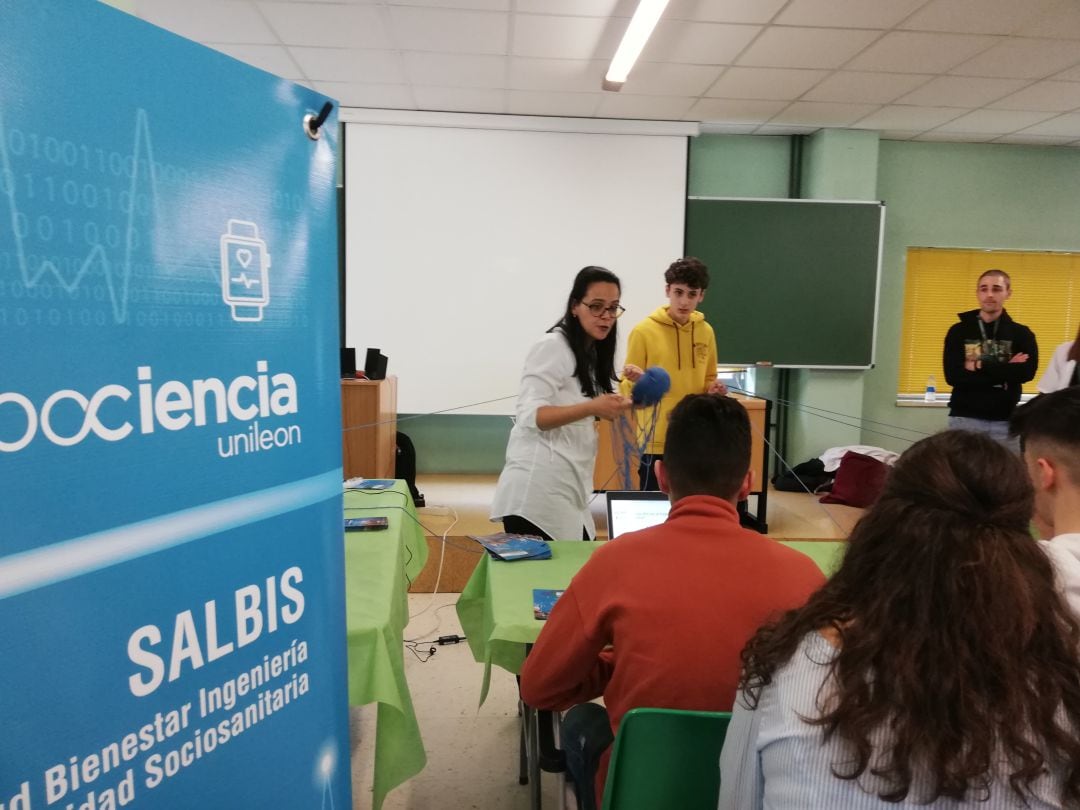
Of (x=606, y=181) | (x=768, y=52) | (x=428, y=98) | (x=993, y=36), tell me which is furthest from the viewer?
(x=606, y=181)

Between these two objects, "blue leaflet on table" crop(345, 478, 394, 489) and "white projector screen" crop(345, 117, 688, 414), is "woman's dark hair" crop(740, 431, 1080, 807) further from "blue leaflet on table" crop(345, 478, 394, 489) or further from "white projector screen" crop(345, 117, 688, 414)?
"white projector screen" crop(345, 117, 688, 414)

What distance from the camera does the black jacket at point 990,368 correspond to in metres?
3.77

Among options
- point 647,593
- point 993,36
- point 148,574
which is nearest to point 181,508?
point 148,574

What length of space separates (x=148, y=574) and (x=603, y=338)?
67.4 inches

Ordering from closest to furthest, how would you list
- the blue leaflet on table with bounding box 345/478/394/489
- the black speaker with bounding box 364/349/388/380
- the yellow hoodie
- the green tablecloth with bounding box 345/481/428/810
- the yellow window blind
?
the green tablecloth with bounding box 345/481/428/810
the blue leaflet on table with bounding box 345/478/394/489
the yellow hoodie
the black speaker with bounding box 364/349/388/380
the yellow window blind

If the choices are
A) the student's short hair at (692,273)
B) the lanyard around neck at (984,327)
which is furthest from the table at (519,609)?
the lanyard around neck at (984,327)

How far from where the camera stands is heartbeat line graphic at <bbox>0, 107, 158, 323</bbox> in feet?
1.99

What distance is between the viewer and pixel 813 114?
16.3 feet

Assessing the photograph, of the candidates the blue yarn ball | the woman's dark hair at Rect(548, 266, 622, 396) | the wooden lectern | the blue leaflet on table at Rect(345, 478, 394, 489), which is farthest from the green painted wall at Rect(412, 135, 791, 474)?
the blue yarn ball

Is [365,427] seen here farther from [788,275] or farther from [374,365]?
[788,275]

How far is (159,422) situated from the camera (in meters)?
0.73

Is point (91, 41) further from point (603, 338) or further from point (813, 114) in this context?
point (813, 114)

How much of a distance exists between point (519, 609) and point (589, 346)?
3.20 feet

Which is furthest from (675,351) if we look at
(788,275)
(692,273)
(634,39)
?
(788,275)
